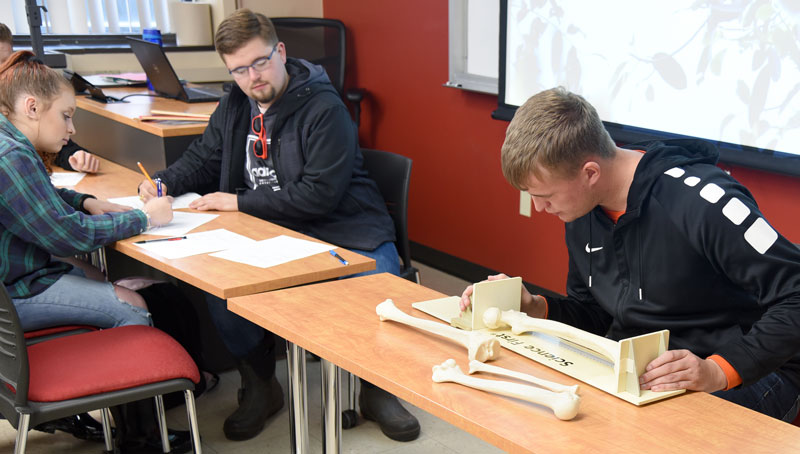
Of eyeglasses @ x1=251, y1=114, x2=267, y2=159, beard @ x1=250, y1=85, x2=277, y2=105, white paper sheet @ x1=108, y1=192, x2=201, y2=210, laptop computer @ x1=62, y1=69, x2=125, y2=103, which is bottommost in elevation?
white paper sheet @ x1=108, y1=192, x2=201, y2=210

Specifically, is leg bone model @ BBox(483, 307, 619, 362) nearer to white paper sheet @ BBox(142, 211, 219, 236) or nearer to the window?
white paper sheet @ BBox(142, 211, 219, 236)

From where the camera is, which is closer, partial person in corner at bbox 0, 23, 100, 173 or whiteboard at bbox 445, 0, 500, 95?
partial person in corner at bbox 0, 23, 100, 173

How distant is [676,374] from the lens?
1.31 m

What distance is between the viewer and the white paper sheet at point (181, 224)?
7.81ft

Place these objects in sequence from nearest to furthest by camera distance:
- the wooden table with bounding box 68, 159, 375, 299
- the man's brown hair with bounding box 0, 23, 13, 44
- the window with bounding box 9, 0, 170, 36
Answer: the wooden table with bounding box 68, 159, 375, 299 < the man's brown hair with bounding box 0, 23, 13, 44 < the window with bounding box 9, 0, 170, 36

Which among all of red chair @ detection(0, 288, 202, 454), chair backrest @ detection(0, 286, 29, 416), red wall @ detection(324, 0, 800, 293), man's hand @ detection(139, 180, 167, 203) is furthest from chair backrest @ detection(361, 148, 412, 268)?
chair backrest @ detection(0, 286, 29, 416)

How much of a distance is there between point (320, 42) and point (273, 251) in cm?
277

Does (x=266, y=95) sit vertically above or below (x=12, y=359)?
above

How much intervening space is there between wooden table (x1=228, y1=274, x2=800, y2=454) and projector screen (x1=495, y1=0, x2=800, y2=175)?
1.57 meters

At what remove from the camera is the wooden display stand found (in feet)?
4.26

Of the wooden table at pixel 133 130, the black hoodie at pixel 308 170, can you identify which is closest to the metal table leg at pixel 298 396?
the black hoodie at pixel 308 170

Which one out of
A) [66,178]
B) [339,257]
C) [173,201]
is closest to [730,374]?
[339,257]

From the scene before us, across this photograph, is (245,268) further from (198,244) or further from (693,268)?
(693,268)

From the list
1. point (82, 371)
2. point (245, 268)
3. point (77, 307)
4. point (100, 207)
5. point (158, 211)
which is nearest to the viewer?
point (82, 371)
